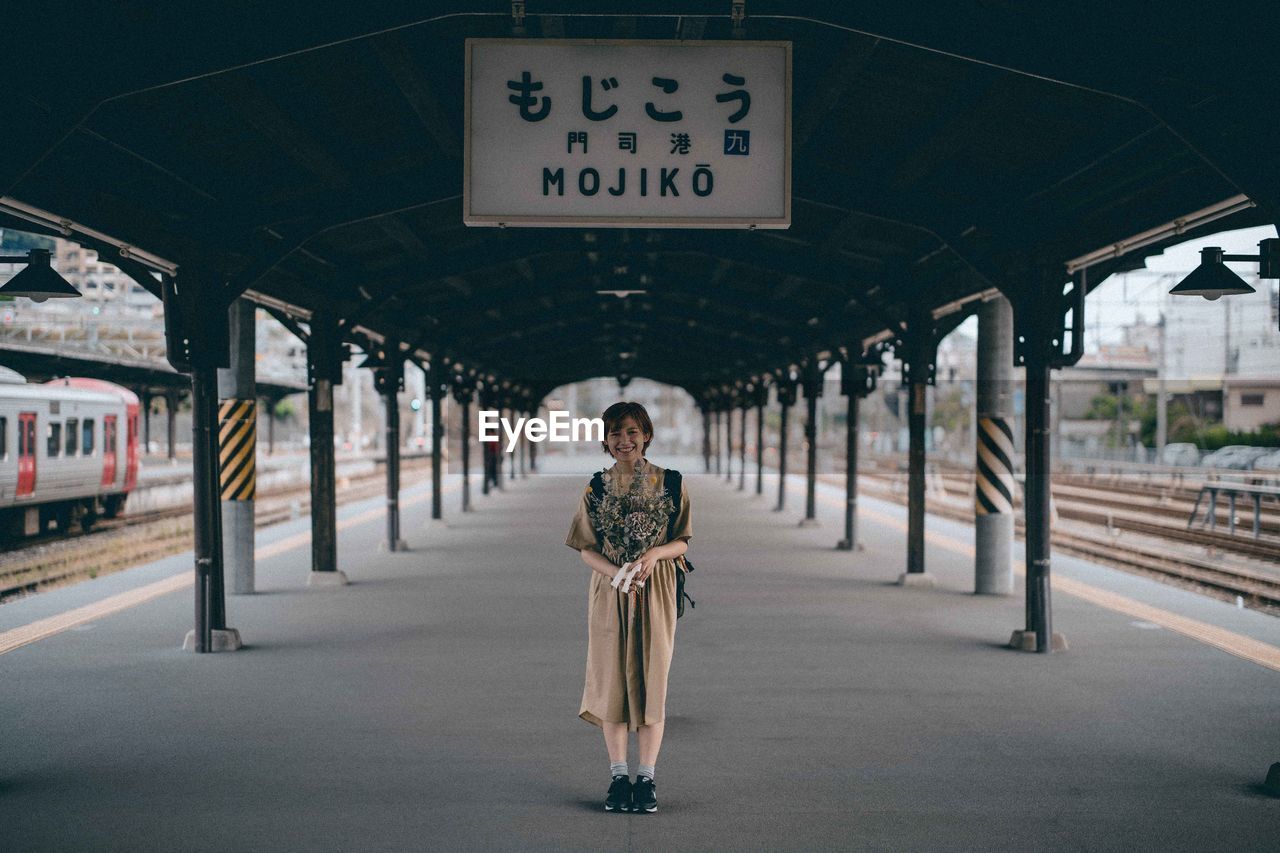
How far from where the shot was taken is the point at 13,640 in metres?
8.55

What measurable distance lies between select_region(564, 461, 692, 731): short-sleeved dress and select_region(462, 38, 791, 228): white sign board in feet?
4.42

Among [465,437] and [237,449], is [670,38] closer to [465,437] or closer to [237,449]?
[237,449]

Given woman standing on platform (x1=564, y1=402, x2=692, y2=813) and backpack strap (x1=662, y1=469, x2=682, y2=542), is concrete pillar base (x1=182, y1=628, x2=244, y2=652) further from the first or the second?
backpack strap (x1=662, y1=469, x2=682, y2=542)

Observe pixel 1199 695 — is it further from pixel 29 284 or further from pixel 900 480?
pixel 900 480

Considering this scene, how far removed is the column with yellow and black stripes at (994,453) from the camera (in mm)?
11273

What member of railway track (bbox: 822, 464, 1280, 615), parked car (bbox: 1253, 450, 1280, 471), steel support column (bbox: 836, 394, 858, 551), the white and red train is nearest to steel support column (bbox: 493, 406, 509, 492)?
the white and red train

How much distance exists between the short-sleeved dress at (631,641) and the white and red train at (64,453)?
15053 mm

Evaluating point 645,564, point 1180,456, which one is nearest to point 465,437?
point 645,564

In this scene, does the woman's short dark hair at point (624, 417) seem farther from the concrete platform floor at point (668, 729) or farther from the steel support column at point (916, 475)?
the steel support column at point (916, 475)

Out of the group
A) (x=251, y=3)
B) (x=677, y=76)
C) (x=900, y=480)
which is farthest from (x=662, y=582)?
(x=900, y=480)

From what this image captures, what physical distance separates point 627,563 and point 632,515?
0.19 m

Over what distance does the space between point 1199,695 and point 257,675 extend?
5962 millimetres

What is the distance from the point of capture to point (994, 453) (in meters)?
11.2

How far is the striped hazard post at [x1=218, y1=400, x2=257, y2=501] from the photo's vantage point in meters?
11.2
